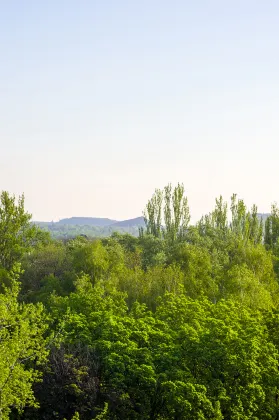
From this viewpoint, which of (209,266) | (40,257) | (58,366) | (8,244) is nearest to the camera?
(58,366)

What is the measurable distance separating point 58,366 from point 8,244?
30.2 m

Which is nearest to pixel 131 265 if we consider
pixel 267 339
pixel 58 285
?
pixel 58 285

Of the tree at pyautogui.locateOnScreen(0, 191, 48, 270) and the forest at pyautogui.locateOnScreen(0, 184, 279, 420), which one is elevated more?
the tree at pyautogui.locateOnScreen(0, 191, 48, 270)

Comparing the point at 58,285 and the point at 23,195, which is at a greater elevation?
the point at 23,195

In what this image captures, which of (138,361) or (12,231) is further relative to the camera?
(12,231)

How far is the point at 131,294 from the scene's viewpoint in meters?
42.9

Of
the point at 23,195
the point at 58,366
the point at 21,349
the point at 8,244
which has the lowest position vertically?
the point at 58,366

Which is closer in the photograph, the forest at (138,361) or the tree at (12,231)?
the forest at (138,361)

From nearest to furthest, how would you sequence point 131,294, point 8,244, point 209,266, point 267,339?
point 267,339 < point 131,294 < point 209,266 < point 8,244

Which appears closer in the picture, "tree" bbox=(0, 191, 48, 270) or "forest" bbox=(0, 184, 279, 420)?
"forest" bbox=(0, 184, 279, 420)

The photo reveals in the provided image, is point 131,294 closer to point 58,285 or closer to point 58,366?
point 58,285

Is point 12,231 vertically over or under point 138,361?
over

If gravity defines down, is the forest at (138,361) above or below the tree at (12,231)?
below

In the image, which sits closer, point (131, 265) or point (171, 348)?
point (171, 348)
